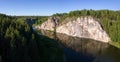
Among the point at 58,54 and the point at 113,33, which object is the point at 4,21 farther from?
the point at 113,33

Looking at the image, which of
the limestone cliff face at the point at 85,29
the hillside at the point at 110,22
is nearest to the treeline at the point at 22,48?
the hillside at the point at 110,22

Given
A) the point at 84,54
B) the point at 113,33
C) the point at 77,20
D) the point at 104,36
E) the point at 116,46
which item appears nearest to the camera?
the point at 84,54

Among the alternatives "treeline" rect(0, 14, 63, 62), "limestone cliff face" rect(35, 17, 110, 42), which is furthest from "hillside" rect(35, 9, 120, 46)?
"treeline" rect(0, 14, 63, 62)

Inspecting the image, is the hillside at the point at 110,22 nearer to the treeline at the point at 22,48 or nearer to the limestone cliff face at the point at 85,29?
the limestone cliff face at the point at 85,29

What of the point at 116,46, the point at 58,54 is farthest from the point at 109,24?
the point at 58,54

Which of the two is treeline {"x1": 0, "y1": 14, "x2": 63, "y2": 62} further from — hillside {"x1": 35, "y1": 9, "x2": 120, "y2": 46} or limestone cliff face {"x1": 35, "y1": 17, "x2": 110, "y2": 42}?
limestone cliff face {"x1": 35, "y1": 17, "x2": 110, "y2": 42}

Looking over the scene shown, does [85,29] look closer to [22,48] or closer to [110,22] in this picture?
[110,22]

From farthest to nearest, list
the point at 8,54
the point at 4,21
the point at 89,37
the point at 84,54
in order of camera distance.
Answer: the point at 89,37
the point at 84,54
the point at 4,21
the point at 8,54

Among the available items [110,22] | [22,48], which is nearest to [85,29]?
[110,22]
